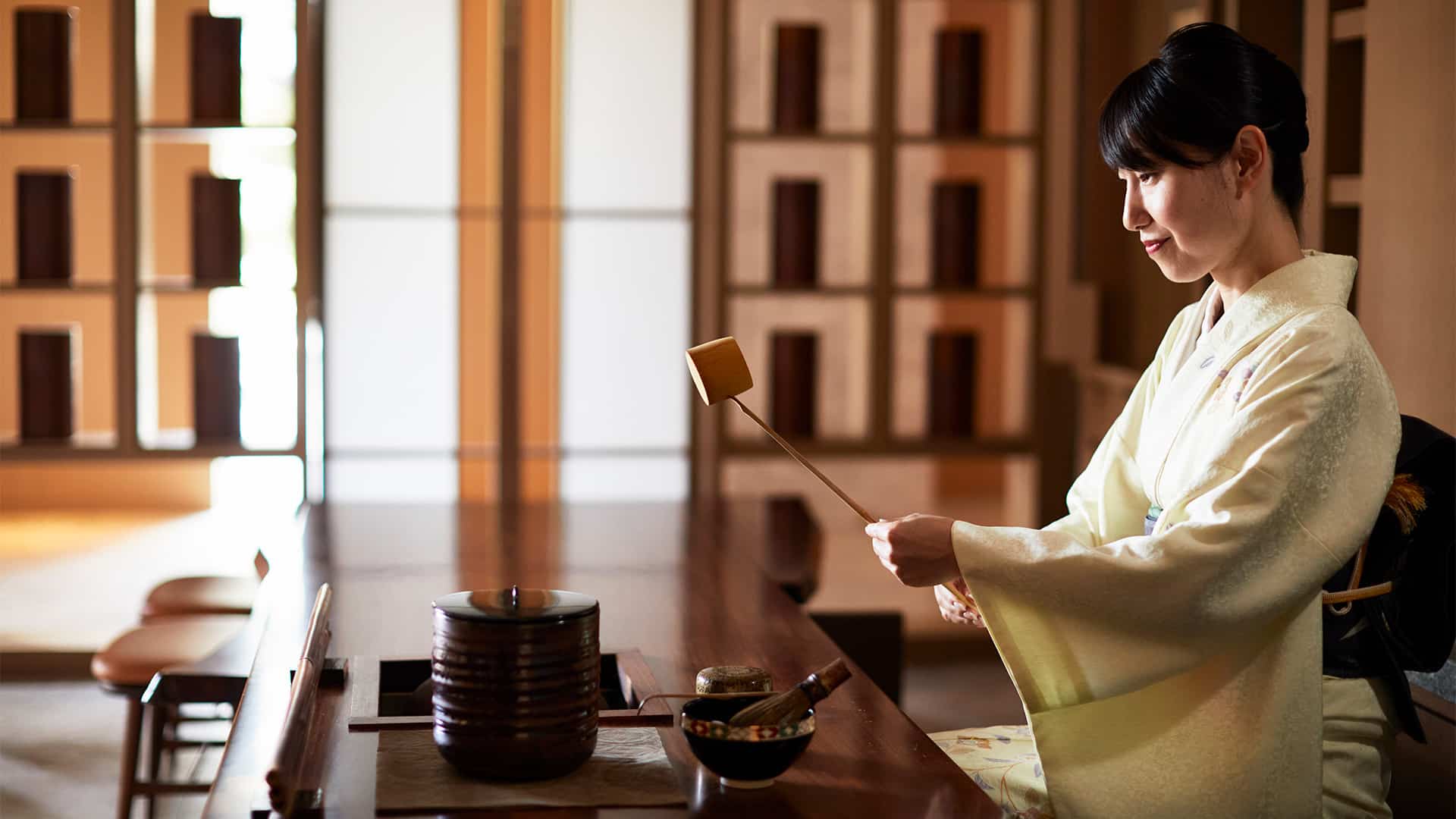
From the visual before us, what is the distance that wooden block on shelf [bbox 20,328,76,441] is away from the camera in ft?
14.2

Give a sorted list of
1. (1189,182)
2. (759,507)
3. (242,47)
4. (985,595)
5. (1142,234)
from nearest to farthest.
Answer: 1. (985,595)
2. (1189,182)
3. (1142,234)
4. (759,507)
5. (242,47)

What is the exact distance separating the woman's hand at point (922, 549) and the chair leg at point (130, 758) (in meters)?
1.87

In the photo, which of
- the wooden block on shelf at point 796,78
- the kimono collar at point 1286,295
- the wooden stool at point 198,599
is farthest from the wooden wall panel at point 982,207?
the kimono collar at point 1286,295

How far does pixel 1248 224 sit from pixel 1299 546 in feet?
1.33

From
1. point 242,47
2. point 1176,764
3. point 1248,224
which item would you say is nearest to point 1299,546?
point 1176,764

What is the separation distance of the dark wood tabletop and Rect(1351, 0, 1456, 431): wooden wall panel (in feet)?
3.85

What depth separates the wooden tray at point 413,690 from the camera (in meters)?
1.54

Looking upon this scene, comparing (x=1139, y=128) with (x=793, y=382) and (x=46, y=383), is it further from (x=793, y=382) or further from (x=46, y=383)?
(x=46, y=383)

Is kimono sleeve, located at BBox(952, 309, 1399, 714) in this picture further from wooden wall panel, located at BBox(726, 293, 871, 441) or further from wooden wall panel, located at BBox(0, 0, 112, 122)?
wooden wall panel, located at BBox(0, 0, 112, 122)

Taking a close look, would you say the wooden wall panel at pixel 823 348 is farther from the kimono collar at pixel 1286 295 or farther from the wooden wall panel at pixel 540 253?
Result: the kimono collar at pixel 1286 295

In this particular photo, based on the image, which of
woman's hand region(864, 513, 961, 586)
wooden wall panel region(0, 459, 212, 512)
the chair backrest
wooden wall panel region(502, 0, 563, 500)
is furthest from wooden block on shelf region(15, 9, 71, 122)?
the chair backrest

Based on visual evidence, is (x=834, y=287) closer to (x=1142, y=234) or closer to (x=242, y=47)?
(x=242, y=47)

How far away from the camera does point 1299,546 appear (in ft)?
5.07

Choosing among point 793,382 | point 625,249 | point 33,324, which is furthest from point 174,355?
point 793,382
